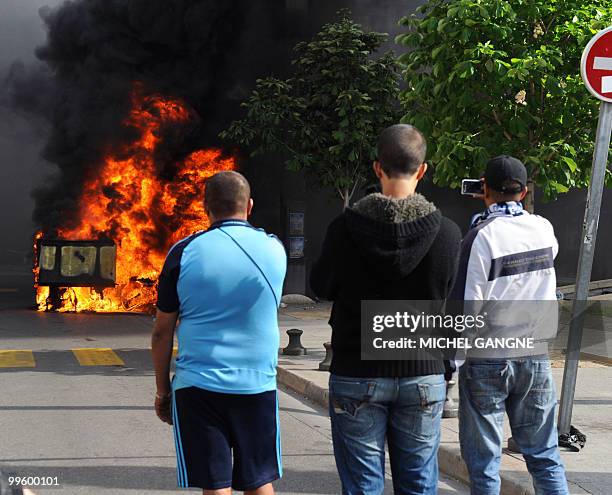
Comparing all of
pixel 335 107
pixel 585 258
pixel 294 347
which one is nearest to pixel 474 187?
pixel 585 258

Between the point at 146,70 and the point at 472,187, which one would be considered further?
the point at 146,70

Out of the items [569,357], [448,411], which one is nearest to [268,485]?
[569,357]

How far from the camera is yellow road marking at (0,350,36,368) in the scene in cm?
1120

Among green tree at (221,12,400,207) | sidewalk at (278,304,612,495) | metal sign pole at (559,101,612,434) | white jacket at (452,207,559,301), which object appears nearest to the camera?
white jacket at (452,207,559,301)

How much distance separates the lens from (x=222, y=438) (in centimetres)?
348

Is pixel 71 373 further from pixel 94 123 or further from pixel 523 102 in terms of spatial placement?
pixel 94 123

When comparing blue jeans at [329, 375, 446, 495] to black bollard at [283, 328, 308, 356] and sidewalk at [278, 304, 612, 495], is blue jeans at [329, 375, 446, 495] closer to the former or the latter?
sidewalk at [278, 304, 612, 495]

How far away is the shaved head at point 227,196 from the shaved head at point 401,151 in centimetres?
65

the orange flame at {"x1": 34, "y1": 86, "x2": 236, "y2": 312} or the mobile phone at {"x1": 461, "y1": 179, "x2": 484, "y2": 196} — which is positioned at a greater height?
the mobile phone at {"x1": 461, "y1": 179, "x2": 484, "y2": 196}

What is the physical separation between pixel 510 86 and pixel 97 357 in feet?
21.8

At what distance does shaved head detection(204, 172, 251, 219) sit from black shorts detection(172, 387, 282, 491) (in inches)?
28.9

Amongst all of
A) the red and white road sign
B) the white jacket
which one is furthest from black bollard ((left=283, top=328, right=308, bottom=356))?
the white jacket

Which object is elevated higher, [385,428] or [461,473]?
[385,428]

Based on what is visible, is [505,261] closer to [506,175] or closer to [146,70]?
[506,175]
